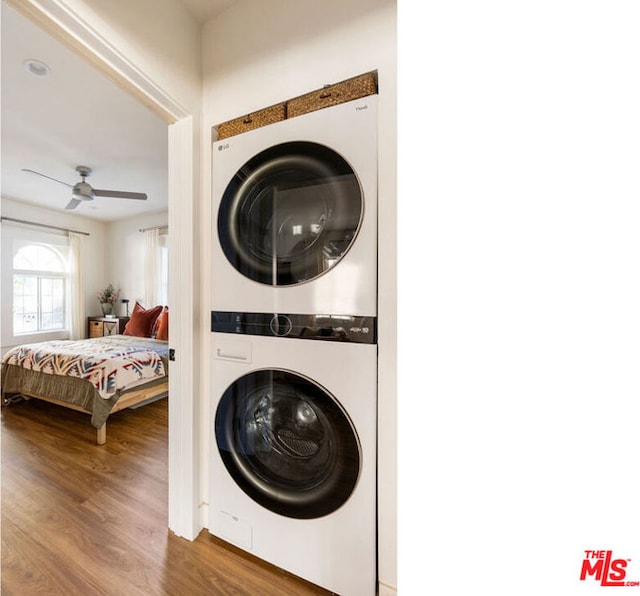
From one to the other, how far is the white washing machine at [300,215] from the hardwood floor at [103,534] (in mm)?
1106

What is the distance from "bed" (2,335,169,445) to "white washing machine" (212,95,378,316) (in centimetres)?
197

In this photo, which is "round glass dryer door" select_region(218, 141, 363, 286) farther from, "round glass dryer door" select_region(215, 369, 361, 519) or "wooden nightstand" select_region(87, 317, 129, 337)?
"wooden nightstand" select_region(87, 317, 129, 337)

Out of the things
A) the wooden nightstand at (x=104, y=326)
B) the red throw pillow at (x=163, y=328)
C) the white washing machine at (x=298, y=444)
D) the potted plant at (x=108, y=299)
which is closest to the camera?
the white washing machine at (x=298, y=444)

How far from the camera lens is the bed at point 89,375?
2467 millimetres

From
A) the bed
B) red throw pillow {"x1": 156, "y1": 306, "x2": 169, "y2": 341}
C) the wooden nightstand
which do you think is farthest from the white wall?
the wooden nightstand

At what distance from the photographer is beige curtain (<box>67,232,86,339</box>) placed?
196 inches

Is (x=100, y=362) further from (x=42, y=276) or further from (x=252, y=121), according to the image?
(x=42, y=276)

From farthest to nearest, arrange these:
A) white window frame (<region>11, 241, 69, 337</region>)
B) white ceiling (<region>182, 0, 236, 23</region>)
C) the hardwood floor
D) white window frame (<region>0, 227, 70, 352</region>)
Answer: white window frame (<region>11, 241, 69, 337</region>) → white window frame (<region>0, 227, 70, 352</region>) → white ceiling (<region>182, 0, 236, 23</region>) → the hardwood floor

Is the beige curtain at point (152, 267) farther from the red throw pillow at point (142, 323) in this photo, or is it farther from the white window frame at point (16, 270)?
the white window frame at point (16, 270)

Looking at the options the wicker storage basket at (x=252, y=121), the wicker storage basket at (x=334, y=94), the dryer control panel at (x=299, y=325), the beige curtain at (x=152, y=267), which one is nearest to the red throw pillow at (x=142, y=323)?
the beige curtain at (x=152, y=267)
